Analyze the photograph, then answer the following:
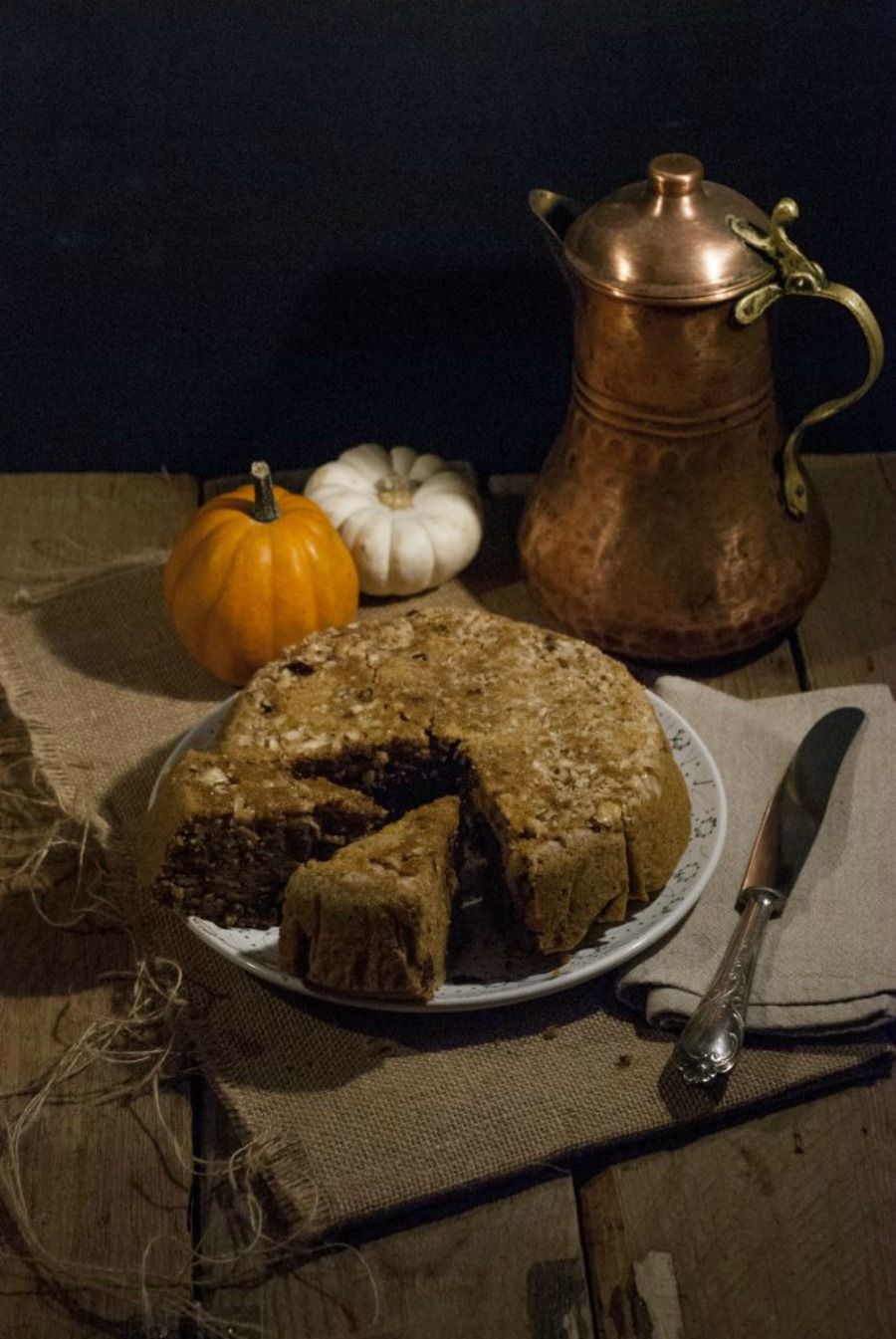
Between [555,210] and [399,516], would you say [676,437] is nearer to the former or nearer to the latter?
[555,210]

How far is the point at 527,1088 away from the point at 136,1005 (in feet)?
1.74

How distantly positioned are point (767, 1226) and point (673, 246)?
4.42ft

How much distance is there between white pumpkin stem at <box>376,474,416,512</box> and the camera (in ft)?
9.26

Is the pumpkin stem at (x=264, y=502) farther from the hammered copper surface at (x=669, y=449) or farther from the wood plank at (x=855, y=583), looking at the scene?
the wood plank at (x=855, y=583)

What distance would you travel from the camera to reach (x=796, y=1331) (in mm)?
1747

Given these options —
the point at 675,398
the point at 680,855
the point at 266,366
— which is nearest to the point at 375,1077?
the point at 680,855

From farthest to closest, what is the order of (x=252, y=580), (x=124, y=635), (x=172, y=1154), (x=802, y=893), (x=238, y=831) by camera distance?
(x=124, y=635) < (x=252, y=580) < (x=802, y=893) < (x=238, y=831) < (x=172, y=1154)

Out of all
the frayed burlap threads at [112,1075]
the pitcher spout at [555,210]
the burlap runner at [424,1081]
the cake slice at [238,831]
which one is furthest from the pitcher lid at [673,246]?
the frayed burlap threads at [112,1075]

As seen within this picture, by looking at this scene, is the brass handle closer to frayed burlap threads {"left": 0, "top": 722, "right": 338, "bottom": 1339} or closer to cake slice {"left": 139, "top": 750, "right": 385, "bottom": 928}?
cake slice {"left": 139, "top": 750, "right": 385, "bottom": 928}

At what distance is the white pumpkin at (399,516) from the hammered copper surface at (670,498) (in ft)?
0.60

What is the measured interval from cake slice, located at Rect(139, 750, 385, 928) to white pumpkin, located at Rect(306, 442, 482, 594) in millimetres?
729

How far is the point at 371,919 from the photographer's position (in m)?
1.90

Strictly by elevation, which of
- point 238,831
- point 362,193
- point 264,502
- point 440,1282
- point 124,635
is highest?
point 362,193

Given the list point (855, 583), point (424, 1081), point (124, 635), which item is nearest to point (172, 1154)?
point (424, 1081)
